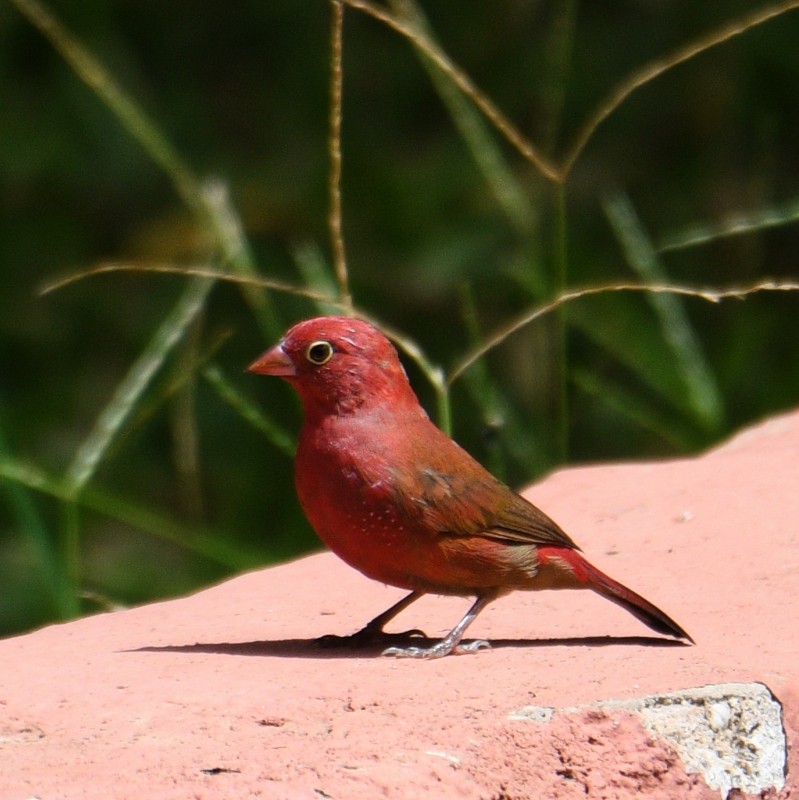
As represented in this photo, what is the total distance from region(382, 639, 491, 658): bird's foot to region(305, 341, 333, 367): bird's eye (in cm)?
60

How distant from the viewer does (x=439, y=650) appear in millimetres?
3361

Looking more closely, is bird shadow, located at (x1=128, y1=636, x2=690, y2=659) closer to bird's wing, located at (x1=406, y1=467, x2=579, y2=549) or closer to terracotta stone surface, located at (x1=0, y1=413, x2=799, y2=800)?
Result: terracotta stone surface, located at (x1=0, y1=413, x2=799, y2=800)

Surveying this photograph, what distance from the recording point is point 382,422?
3545mm

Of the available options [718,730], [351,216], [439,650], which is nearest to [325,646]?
[439,650]

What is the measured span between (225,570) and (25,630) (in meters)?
0.74

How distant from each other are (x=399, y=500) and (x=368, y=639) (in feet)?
1.05

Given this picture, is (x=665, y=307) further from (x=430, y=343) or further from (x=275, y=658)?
(x=275, y=658)

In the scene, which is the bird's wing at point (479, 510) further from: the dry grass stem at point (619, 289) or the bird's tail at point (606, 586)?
the dry grass stem at point (619, 289)

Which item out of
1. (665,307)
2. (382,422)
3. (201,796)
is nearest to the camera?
(201,796)

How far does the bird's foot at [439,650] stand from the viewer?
3.34 m

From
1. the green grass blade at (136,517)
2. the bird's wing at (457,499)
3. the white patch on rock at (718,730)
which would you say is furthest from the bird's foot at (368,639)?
the green grass blade at (136,517)

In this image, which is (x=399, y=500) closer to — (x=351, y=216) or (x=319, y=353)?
(x=319, y=353)

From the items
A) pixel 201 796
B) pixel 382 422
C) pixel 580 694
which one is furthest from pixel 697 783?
pixel 382 422

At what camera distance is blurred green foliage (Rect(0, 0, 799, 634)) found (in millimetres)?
6699
